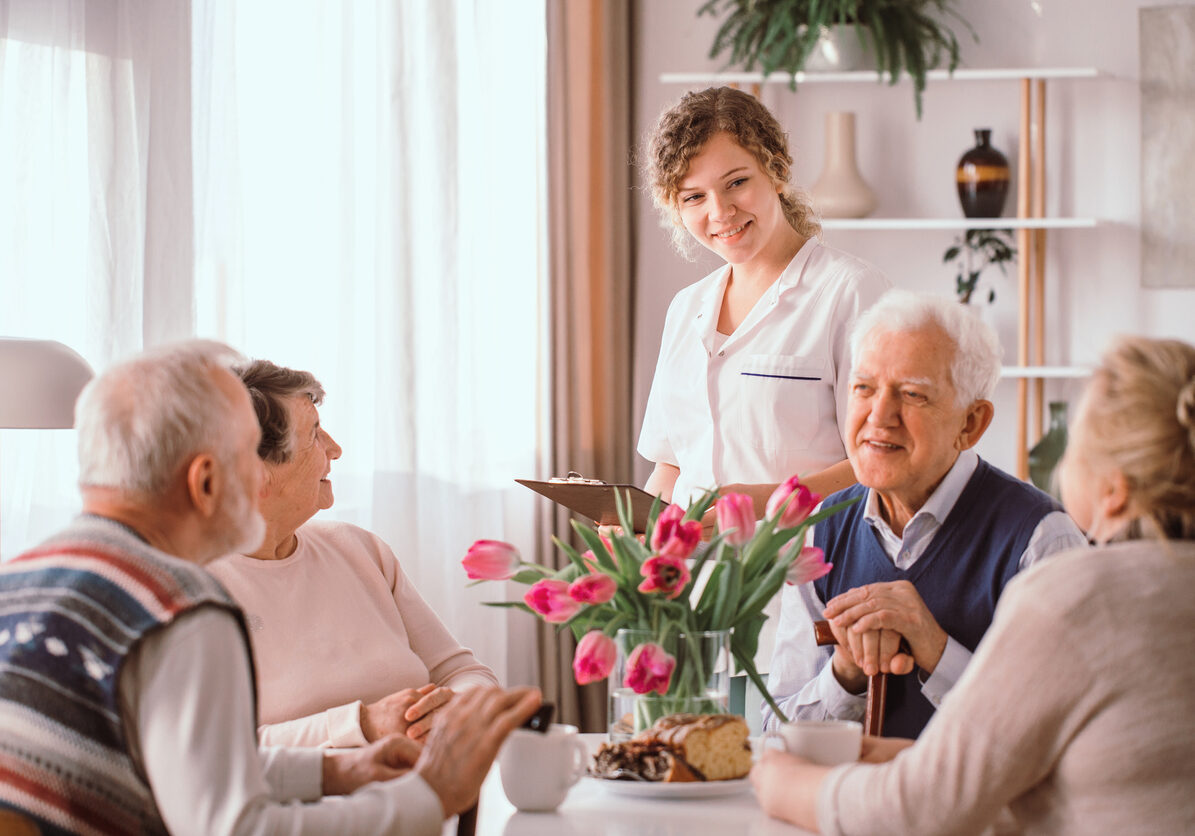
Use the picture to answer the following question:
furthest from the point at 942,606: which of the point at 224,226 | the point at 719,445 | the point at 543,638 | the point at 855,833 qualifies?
the point at 543,638

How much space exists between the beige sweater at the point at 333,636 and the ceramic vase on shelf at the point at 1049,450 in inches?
99.7

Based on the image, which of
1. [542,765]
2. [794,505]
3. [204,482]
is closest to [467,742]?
[542,765]

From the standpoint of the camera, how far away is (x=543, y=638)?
3979mm

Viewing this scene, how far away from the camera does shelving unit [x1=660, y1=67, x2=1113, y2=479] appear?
13.3 feet

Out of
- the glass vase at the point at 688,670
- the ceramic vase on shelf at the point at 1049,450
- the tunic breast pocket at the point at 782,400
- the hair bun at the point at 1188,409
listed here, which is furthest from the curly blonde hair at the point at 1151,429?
the ceramic vase on shelf at the point at 1049,450

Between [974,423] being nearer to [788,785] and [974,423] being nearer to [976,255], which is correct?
[788,785]

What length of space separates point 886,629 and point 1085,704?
56 cm

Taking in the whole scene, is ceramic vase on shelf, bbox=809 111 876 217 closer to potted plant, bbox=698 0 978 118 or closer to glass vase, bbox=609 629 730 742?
potted plant, bbox=698 0 978 118

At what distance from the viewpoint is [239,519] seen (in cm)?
129

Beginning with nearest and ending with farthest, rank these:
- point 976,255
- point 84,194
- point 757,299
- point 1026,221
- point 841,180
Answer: point 84,194
point 757,299
point 1026,221
point 841,180
point 976,255

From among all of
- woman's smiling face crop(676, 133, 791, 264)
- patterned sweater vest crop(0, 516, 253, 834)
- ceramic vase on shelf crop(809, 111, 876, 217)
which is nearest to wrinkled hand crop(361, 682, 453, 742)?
patterned sweater vest crop(0, 516, 253, 834)

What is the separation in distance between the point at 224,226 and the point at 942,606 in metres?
1.74

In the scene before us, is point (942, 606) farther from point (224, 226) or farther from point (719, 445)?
point (224, 226)

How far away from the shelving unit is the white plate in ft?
9.56
